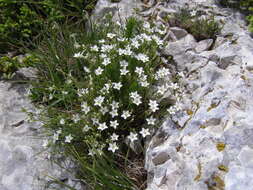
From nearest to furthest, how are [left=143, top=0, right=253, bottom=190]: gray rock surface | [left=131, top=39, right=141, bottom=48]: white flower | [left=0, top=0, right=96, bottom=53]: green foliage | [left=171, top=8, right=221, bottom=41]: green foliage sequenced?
[left=143, top=0, right=253, bottom=190]: gray rock surface → [left=131, top=39, right=141, bottom=48]: white flower → [left=171, top=8, right=221, bottom=41]: green foliage → [left=0, top=0, right=96, bottom=53]: green foliage

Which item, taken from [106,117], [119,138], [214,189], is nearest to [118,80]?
[106,117]

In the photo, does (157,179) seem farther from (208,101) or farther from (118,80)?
(118,80)

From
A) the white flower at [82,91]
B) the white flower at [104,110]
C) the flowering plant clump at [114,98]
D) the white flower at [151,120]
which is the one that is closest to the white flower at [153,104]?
the flowering plant clump at [114,98]

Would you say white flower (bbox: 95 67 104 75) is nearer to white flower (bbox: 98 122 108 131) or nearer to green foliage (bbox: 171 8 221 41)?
white flower (bbox: 98 122 108 131)

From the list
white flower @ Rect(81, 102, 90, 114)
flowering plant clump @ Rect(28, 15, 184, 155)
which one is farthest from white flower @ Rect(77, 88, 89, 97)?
white flower @ Rect(81, 102, 90, 114)

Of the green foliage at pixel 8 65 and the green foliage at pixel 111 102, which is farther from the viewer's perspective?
the green foliage at pixel 8 65

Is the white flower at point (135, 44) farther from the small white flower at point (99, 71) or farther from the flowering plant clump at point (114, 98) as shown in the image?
the small white flower at point (99, 71)
